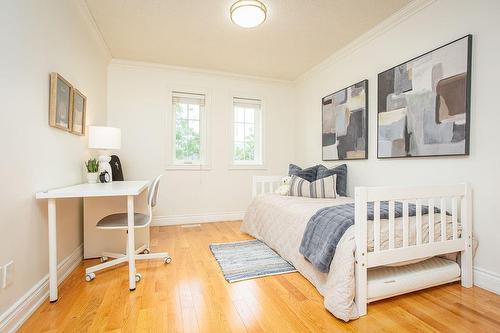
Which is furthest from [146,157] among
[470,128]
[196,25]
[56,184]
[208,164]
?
[470,128]

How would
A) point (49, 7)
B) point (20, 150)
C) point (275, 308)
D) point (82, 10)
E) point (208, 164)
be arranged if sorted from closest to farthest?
point (20, 150)
point (275, 308)
point (49, 7)
point (82, 10)
point (208, 164)

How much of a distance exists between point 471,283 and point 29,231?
3.02 meters

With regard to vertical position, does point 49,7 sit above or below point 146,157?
above

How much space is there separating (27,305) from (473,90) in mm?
3272

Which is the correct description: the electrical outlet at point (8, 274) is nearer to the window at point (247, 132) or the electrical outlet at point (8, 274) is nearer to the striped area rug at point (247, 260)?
the striped area rug at point (247, 260)

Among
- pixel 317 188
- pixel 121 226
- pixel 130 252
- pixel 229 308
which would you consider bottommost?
pixel 229 308

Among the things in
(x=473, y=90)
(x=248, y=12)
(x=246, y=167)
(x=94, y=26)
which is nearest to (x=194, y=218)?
(x=246, y=167)

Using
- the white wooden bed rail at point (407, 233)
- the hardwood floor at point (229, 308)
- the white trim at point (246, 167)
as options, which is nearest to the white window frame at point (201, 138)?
the white trim at point (246, 167)

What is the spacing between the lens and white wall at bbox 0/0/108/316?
1314mm

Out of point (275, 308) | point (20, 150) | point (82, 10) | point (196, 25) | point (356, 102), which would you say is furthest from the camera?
point (356, 102)

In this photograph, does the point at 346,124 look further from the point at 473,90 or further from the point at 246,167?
the point at 246,167

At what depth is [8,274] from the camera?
1.31 metres

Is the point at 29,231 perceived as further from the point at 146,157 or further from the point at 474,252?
the point at 474,252

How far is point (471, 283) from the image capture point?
5.82 ft
